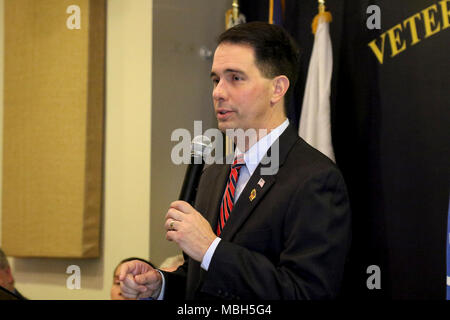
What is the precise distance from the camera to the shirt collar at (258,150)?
1683 millimetres

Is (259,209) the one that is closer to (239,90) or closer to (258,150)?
(258,150)

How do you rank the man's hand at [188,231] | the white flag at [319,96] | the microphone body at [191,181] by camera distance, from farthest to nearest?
1. the white flag at [319,96]
2. the microphone body at [191,181]
3. the man's hand at [188,231]

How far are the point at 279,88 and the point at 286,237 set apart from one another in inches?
20.5

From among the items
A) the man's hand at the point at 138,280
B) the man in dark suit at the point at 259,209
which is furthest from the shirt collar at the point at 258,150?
the man's hand at the point at 138,280

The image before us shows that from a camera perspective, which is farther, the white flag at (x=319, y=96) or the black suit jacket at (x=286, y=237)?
the white flag at (x=319, y=96)

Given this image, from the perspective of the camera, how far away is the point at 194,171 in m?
1.54

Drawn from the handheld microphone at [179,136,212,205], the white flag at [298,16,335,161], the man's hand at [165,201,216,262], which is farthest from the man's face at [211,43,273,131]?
the white flag at [298,16,335,161]

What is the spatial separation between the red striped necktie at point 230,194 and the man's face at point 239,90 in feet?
0.40

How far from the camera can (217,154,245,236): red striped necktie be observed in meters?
1.65

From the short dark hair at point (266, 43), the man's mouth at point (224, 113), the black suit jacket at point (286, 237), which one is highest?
the short dark hair at point (266, 43)

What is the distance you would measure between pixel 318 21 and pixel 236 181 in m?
1.59

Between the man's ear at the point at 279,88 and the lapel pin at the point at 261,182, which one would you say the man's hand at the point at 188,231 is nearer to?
the lapel pin at the point at 261,182
